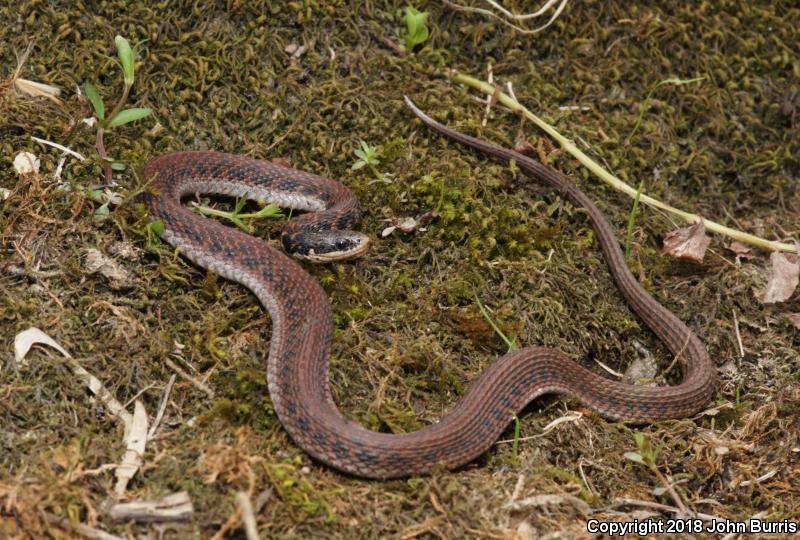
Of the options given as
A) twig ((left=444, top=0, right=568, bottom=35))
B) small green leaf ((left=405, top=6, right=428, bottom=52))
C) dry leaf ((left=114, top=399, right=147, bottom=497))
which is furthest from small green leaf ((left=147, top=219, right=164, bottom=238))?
twig ((left=444, top=0, right=568, bottom=35))

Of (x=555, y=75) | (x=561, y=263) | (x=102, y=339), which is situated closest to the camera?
(x=102, y=339)

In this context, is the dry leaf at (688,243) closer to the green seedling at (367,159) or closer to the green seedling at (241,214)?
the green seedling at (367,159)

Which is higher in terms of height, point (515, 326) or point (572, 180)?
point (572, 180)

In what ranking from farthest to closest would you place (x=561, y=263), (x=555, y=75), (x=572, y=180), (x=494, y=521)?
1. (x=555, y=75)
2. (x=572, y=180)
3. (x=561, y=263)
4. (x=494, y=521)

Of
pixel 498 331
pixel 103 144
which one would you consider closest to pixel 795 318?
pixel 498 331

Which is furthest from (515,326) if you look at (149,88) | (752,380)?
(149,88)

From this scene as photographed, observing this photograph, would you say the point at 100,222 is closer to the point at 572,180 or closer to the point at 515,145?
the point at 515,145

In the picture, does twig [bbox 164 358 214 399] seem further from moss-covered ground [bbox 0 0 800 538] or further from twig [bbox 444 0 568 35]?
twig [bbox 444 0 568 35]
